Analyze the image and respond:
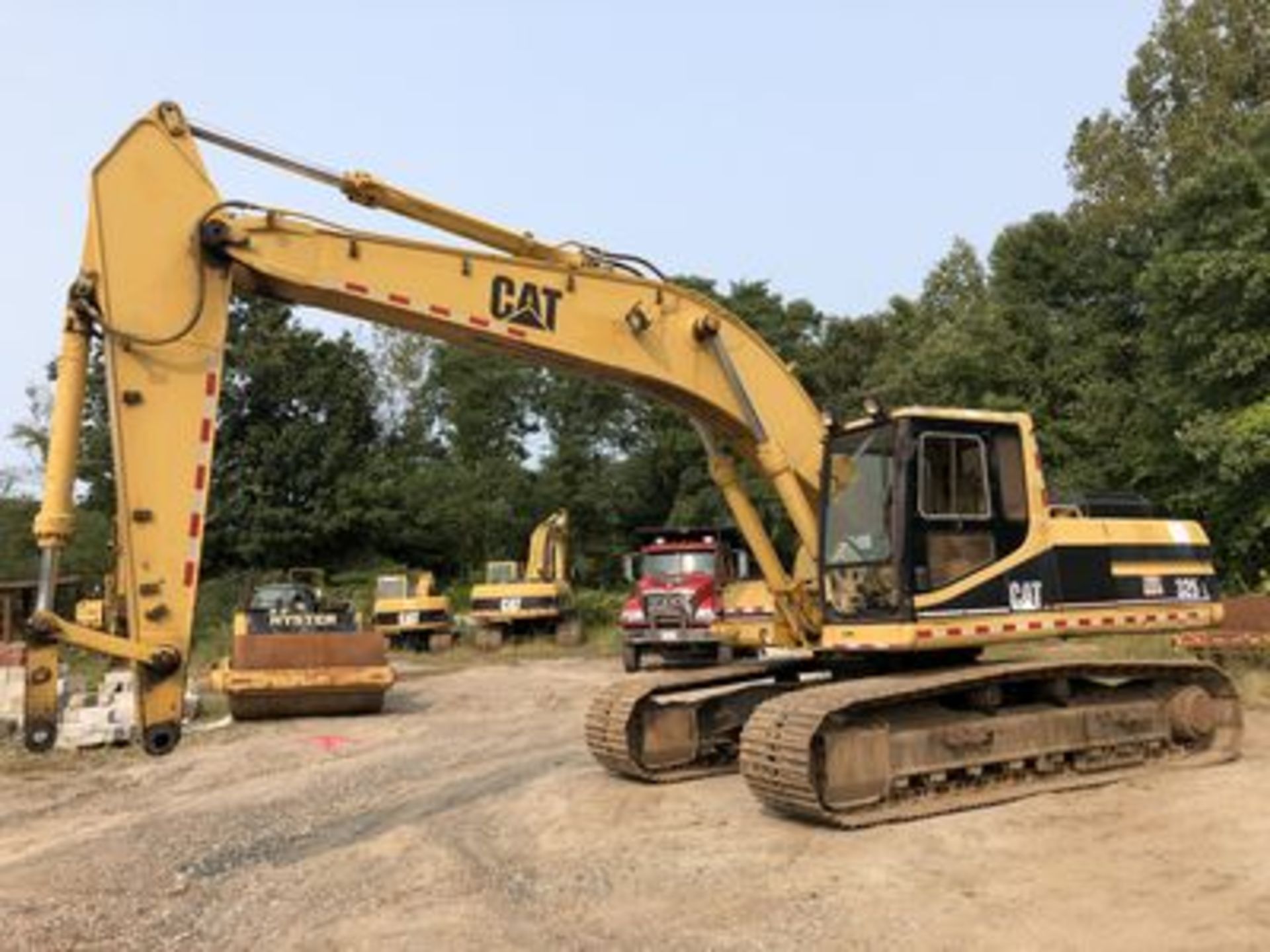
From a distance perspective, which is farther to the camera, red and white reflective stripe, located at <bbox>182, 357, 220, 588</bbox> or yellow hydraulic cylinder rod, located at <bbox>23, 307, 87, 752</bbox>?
red and white reflective stripe, located at <bbox>182, 357, 220, 588</bbox>

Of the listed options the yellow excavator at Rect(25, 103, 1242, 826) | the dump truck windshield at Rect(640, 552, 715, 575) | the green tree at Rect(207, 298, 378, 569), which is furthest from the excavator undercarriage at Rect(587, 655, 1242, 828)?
the green tree at Rect(207, 298, 378, 569)

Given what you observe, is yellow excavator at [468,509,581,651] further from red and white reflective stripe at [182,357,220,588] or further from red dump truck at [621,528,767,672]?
red and white reflective stripe at [182,357,220,588]

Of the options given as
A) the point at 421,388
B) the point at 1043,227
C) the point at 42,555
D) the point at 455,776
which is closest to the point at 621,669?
the point at 455,776

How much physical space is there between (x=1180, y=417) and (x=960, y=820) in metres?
21.0

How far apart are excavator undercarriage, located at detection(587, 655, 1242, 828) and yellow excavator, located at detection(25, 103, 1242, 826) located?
→ 0.02 meters

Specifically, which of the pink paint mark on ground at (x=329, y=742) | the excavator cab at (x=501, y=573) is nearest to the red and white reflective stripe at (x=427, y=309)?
the pink paint mark on ground at (x=329, y=742)

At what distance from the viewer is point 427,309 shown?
858cm

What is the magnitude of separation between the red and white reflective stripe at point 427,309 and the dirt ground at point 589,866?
3.45 m

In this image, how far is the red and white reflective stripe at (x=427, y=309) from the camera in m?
8.30

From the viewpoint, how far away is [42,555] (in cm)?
714

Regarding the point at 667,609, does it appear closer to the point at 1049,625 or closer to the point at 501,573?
the point at 1049,625

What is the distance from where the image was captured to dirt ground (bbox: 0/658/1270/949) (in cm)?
640

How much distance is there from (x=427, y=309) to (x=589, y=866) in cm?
370

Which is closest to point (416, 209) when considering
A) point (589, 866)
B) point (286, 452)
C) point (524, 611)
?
point (589, 866)
